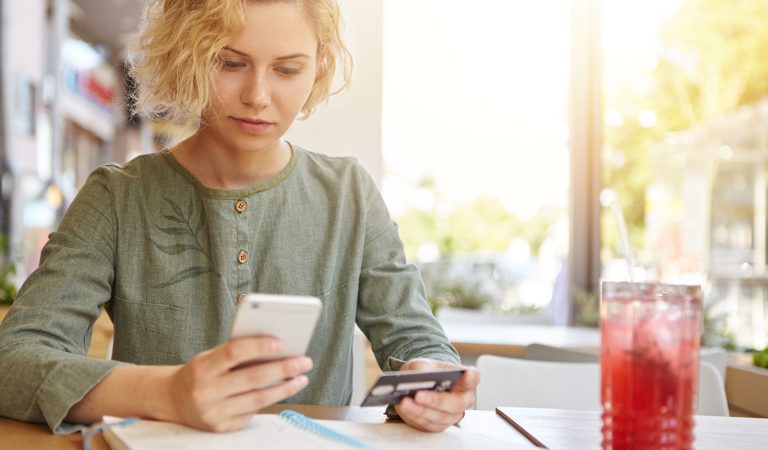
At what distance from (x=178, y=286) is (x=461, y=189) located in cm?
407

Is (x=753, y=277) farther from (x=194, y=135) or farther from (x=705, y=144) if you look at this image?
(x=194, y=135)

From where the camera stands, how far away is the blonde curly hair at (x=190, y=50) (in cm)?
138

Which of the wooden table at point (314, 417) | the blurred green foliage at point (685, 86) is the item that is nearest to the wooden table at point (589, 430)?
the wooden table at point (314, 417)

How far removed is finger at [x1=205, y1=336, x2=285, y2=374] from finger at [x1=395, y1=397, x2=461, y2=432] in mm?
222

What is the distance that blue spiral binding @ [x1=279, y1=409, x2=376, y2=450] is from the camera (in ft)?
3.33

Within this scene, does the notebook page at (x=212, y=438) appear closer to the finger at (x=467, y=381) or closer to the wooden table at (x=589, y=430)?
the finger at (x=467, y=381)

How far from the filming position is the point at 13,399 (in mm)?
1144

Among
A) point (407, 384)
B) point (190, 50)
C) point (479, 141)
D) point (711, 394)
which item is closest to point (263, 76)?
point (190, 50)

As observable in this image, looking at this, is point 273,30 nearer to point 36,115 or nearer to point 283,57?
point 283,57

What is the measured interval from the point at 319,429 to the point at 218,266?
0.49 meters

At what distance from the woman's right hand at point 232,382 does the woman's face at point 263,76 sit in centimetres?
49

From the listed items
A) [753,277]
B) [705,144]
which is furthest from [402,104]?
[753,277]

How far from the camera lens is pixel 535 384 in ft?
6.10

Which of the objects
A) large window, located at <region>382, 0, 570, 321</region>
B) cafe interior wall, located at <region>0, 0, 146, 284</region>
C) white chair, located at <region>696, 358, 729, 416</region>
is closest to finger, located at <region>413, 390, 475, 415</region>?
white chair, located at <region>696, 358, 729, 416</region>
